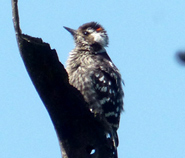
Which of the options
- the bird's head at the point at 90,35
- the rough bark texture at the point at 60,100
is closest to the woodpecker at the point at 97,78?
the bird's head at the point at 90,35

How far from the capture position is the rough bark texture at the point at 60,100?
231cm

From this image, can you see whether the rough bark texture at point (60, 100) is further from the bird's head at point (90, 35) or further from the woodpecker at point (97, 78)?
the bird's head at point (90, 35)

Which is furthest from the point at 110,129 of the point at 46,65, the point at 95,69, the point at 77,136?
the point at 46,65

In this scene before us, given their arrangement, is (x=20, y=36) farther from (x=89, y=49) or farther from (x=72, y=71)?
(x=89, y=49)

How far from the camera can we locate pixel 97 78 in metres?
4.12

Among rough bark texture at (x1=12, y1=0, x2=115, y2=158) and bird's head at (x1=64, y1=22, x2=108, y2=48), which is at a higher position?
bird's head at (x1=64, y1=22, x2=108, y2=48)

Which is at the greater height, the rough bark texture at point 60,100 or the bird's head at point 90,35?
the bird's head at point 90,35

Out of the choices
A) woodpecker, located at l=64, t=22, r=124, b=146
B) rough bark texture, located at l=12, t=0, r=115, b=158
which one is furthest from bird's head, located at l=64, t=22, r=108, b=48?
rough bark texture, located at l=12, t=0, r=115, b=158

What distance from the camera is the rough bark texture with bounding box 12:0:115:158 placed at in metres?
2.31

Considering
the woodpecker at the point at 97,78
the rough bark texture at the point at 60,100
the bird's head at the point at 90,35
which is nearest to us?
the rough bark texture at the point at 60,100

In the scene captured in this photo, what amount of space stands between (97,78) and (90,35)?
3.93ft

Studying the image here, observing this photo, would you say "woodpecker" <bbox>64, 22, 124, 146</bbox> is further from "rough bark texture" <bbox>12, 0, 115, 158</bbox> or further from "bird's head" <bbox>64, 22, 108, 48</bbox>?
"rough bark texture" <bbox>12, 0, 115, 158</bbox>

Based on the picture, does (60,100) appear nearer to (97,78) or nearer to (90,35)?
(97,78)

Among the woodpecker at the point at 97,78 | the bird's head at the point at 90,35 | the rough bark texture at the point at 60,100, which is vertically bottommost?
the rough bark texture at the point at 60,100
